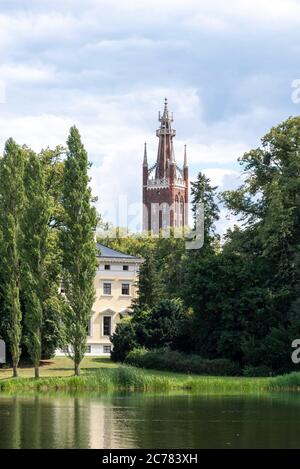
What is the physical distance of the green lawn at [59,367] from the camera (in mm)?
52656

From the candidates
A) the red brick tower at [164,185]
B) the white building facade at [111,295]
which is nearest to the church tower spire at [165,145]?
the red brick tower at [164,185]

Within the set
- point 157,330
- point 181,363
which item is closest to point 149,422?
point 181,363

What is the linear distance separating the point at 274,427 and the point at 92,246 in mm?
25737

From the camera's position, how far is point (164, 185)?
505 feet

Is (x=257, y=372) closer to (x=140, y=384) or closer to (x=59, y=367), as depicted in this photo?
(x=140, y=384)

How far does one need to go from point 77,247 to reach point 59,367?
877 centimetres

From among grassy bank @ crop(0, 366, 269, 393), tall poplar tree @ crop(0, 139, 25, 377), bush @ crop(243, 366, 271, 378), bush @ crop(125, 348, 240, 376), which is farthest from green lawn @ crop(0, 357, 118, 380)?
bush @ crop(243, 366, 271, 378)

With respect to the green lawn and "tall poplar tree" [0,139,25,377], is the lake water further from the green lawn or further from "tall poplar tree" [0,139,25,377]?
"tall poplar tree" [0,139,25,377]

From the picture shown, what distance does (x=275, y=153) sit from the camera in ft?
189

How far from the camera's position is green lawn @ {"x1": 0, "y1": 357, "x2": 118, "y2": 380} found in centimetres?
5266

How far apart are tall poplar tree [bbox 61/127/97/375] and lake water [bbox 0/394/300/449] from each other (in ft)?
40.7

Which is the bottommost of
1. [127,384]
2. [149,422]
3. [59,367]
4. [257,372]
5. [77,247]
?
[149,422]

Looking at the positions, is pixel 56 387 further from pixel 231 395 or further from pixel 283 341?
pixel 283 341
